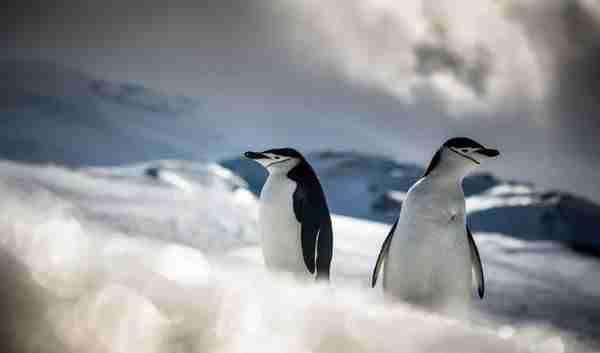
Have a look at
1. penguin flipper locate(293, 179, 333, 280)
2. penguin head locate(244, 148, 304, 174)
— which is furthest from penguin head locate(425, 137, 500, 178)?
penguin head locate(244, 148, 304, 174)

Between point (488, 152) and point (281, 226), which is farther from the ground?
point (488, 152)

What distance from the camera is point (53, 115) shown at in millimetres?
33188

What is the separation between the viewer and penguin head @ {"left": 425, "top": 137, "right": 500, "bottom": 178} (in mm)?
2400

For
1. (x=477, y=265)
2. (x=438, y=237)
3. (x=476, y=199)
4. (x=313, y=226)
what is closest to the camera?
(x=438, y=237)

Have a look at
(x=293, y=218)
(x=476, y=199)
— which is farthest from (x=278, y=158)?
(x=476, y=199)

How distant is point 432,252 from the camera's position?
2373 mm

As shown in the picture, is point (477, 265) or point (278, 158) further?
point (278, 158)

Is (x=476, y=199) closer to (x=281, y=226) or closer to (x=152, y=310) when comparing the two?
(x=281, y=226)

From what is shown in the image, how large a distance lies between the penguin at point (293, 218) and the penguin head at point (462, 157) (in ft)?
2.22

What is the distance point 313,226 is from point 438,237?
67cm

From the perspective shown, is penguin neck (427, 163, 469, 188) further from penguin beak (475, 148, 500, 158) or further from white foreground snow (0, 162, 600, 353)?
white foreground snow (0, 162, 600, 353)

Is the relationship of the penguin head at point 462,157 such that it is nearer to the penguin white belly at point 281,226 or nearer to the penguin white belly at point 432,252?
the penguin white belly at point 432,252

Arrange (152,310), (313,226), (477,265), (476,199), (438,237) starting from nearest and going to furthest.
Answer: (152,310) → (438,237) → (477,265) → (313,226) → (476,199)

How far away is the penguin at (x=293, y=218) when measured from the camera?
8.96 ft
